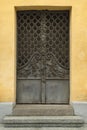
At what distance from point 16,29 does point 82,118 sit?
9.24 ft

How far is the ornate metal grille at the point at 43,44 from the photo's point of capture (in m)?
10.2

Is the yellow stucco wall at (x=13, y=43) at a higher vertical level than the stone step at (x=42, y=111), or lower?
higher

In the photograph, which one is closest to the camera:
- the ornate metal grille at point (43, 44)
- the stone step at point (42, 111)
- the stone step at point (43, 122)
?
the stone step at point (43, 122)

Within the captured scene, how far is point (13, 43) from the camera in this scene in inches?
384

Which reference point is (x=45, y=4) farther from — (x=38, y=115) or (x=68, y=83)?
(x=38, y=115)

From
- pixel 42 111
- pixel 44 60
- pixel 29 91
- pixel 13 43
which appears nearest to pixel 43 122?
pixel 42 111

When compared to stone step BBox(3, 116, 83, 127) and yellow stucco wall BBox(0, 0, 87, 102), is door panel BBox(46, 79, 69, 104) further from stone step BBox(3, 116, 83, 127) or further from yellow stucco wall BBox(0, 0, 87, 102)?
stone step BBox(3, 116, 83, 127)

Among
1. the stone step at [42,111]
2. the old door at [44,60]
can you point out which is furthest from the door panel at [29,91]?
the stone step at [42,111]

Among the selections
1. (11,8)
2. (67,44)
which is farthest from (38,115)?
(11,8)

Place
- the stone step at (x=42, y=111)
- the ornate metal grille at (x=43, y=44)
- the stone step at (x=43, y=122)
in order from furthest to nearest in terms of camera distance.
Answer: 1. the ornate metal grille at (x=43, y=44)
2. the stone step at (x=42, y=111)
3. the stone step at (x=43, y=122)

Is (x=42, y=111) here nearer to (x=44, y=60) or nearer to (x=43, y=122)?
(x=43, y=122)

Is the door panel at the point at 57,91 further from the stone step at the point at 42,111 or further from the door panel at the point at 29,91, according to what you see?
the stone step at the point at 42,111

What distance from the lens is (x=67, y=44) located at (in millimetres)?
10211

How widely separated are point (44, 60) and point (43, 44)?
417 mm
